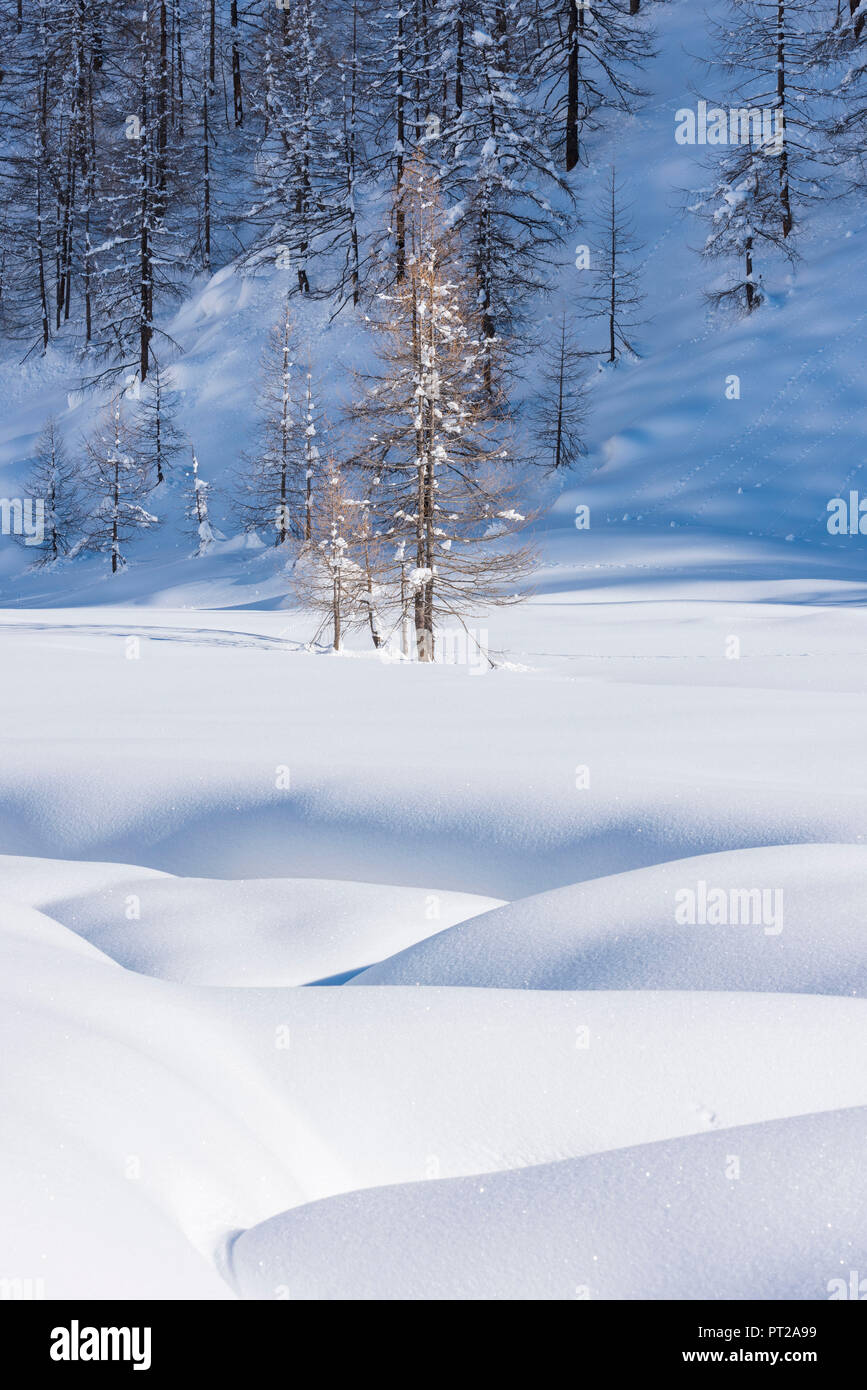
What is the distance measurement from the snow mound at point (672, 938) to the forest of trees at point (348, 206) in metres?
15.3

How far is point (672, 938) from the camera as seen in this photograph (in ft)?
11.0

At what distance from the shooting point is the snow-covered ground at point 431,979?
5.85 feet

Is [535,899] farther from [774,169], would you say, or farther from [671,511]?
[774,169]

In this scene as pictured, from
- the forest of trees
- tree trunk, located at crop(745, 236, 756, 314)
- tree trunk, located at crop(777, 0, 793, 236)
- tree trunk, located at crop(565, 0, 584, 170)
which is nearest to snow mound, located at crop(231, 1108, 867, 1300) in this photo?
the forest of trees

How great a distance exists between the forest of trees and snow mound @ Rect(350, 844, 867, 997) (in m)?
15.3

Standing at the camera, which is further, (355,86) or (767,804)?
(355,86)

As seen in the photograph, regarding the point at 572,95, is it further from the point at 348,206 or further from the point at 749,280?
the point at 749,280

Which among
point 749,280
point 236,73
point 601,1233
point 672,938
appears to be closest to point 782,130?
A: point 749,280

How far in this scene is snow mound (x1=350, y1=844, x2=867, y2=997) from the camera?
Answer: 315 cm

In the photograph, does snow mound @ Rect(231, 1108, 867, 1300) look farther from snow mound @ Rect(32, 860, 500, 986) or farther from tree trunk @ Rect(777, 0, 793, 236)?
tree trunk @ Rect(777, 0, 793, 236)

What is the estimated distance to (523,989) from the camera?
10.0 feet

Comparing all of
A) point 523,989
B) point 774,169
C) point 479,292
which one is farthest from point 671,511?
point 523,989

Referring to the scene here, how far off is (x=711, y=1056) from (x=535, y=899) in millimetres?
1196

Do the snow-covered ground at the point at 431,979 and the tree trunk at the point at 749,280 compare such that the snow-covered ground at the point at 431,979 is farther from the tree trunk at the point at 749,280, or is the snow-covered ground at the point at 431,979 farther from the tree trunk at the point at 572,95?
the tree trunk at the point at 572,95
